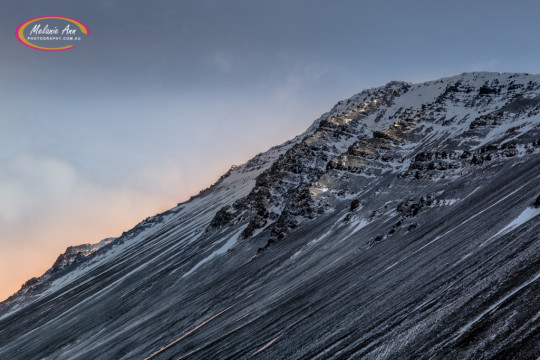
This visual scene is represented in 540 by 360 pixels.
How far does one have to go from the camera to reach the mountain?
73.8 ft

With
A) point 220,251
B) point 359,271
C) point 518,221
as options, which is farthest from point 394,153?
point 518,221

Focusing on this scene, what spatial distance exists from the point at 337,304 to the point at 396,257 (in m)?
13.6

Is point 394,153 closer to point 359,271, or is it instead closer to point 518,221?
point 359,271

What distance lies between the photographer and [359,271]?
45688mm

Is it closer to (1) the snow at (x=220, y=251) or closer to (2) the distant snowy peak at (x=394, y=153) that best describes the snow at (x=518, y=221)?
(2) the distant snowy peak at (x=394, y=153)

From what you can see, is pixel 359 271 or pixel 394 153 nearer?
pixel 359 271

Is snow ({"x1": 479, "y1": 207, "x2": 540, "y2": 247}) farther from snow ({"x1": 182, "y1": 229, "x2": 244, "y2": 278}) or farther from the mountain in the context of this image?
snow ({"x1": 182, "y1": 229, "x2": 244, "y2": 278})

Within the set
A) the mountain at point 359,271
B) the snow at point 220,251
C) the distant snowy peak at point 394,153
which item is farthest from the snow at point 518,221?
the snow at point 220,251

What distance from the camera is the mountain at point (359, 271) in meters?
22.5

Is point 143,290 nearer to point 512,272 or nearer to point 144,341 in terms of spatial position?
point 144,341

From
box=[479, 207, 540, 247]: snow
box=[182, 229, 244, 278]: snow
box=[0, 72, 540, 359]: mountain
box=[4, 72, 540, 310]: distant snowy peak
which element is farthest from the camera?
box=[182, 229, 244, 278]: snow

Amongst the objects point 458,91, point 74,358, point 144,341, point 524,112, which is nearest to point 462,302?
point 144,341

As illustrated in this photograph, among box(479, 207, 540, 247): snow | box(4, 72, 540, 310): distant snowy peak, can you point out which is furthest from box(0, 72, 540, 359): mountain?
A: box(4, 72, 540, 310): distant snowy peak

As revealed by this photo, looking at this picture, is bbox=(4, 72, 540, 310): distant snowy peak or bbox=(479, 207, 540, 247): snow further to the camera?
bbox=(4, 72, 540, 310): distant snowy peak
